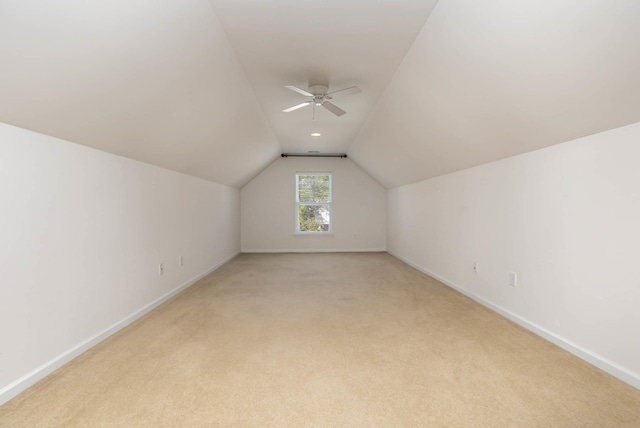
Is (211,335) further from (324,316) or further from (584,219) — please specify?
(584,219)

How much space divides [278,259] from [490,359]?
5001mm

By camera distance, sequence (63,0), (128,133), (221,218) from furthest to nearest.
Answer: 1. (221,218)
2. (128,133)
3. (63,0)

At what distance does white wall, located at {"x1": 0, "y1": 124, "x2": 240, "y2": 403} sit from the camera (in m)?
1.80

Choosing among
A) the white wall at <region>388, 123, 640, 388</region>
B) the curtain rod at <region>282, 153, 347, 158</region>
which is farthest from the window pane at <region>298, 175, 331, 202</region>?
the white wall at <region>388, 123, 640, 388</region>

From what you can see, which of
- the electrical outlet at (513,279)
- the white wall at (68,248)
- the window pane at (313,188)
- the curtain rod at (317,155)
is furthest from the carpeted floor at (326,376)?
the curtain rod at (317,155)

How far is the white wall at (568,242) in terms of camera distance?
195 cm

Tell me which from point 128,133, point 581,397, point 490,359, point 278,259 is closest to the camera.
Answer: point 581,397

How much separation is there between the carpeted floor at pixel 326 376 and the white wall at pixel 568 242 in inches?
8.3

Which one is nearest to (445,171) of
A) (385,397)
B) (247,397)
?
(385,397)

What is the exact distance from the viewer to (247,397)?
5.85ft

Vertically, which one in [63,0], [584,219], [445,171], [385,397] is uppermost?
[63,0]

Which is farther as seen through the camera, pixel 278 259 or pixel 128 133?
pixel 278 259

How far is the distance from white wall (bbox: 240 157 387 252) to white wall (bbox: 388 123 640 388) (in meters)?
3.95

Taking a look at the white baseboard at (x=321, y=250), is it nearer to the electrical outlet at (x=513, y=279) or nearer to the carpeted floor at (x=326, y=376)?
the carpeted floor at (x=326, y=376)
